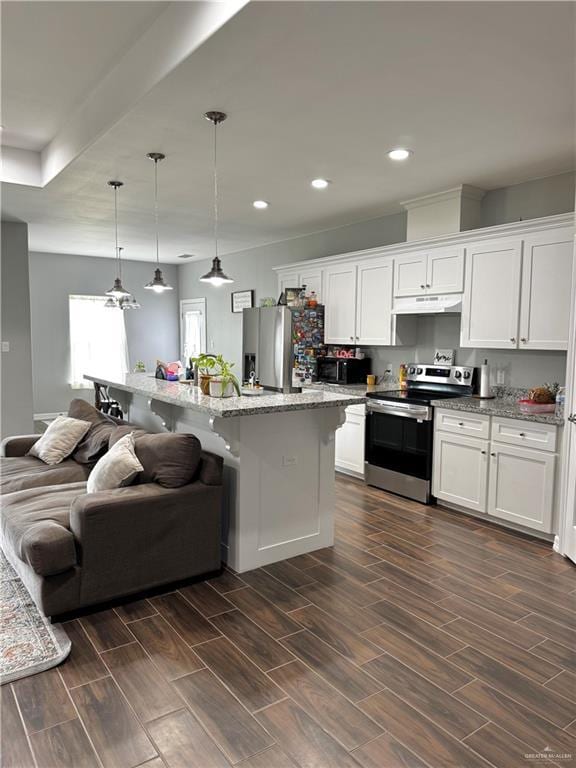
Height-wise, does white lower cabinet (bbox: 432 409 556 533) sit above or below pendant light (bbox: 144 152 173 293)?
below

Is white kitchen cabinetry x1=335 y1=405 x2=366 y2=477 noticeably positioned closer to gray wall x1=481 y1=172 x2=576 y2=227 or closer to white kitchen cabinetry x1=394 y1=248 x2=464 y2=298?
white kitchen cabinetry x1=394 y1=248 x2=464 y2=298

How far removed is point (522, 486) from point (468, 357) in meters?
1.43

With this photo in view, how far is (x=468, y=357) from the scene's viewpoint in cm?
494

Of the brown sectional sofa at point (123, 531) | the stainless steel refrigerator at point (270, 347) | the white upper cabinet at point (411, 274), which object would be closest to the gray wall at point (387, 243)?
the white upper cabinet at point (411, 274)

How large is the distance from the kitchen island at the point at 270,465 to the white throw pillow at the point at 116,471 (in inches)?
17.2

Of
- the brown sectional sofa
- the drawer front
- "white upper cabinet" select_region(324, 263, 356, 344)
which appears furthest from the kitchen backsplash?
the brown sectional sofa

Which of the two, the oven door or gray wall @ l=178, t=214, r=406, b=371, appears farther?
gray wall @ l=178, t=214, r=406, b=371

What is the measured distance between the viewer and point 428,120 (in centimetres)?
320

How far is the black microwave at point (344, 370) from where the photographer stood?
5.80 m

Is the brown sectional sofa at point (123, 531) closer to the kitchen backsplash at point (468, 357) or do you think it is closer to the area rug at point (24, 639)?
the area rug at point (24, 639)

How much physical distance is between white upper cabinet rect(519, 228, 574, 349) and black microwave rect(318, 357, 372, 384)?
201 cm

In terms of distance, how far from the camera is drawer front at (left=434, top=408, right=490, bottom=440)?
A: 13.6 feet

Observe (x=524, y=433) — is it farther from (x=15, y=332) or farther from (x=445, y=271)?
(x=15, y=332)

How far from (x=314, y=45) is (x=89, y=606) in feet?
9.67
